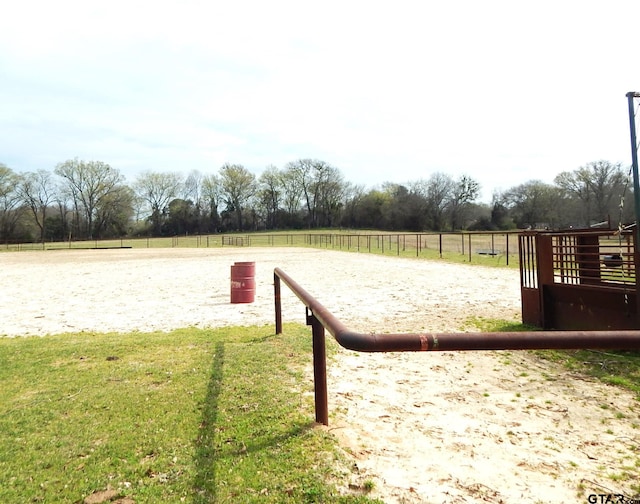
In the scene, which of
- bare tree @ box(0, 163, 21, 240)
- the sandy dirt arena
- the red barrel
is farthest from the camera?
bare tree @ box(0, 163, 21, 240)

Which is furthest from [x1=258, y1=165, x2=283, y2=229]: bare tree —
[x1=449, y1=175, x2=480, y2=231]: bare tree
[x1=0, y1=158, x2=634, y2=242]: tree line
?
[x1=449, y1=175, x2=480, y2=231]: bare tree

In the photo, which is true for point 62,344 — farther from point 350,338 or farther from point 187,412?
point 350,338

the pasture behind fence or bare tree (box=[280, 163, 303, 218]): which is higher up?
bare tree (box=[280, 163, 303, 218])

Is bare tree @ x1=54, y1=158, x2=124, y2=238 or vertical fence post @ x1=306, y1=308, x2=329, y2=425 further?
bare tree @ x1=54, y1=158, x2=124, y2=238

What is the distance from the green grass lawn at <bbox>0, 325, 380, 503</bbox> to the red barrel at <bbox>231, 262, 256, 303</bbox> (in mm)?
4284

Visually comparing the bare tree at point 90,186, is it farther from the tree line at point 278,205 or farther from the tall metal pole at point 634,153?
the tall metal pole at point 634,153

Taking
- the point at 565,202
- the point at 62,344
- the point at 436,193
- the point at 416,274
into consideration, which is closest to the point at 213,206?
the point at 436,193

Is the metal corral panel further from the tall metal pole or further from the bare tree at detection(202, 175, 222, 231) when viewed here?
the bare tree at detection(202, 175, 222, 231)

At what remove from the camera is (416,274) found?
577 inches

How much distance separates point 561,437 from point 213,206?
93266mm

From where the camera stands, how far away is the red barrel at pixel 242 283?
927 cm

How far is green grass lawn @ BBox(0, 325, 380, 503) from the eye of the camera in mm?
2238

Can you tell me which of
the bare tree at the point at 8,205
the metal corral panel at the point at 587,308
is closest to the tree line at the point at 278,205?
the bare tree at the point at 8,205

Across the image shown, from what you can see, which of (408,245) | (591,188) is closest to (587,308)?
(408,245)
